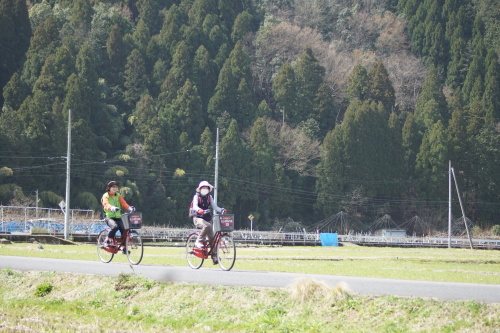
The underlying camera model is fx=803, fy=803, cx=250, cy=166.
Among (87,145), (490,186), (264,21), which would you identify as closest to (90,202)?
(87,145)

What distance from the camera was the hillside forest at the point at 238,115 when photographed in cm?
6481

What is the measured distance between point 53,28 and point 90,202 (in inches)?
779

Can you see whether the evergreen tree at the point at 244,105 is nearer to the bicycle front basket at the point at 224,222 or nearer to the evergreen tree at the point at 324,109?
the evergreen tree at the point at 324,109

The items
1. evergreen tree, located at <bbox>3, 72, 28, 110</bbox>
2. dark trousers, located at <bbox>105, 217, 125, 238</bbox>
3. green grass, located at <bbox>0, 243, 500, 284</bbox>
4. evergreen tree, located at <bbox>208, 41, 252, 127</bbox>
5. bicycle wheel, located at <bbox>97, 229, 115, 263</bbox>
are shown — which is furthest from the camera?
evergreen tree, located at <bbox>208, 41, 252, 127</bbox>

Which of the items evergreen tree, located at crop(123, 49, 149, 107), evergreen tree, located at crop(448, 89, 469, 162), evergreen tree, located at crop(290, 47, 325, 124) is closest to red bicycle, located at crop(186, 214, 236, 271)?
evergreen tree, located at crop(123, 49, 149, 107)

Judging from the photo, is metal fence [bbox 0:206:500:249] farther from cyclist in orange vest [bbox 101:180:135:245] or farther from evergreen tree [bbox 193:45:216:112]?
cyclist in orange vest [bbox 101:180:135:245]

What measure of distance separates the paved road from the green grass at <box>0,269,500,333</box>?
580 millimetres

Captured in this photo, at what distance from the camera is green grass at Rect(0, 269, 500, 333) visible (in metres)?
10.3

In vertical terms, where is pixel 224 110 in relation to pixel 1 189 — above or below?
above

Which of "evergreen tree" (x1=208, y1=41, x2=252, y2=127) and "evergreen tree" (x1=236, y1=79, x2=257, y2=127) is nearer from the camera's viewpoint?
"evergreen tree" (x1=208, y1=41, x2=252, y2=127)

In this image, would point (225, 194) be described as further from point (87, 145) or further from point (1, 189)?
point (1, 189)

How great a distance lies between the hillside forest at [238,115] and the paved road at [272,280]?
4095cm

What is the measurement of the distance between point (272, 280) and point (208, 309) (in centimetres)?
198

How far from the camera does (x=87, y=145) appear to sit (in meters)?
63.8
